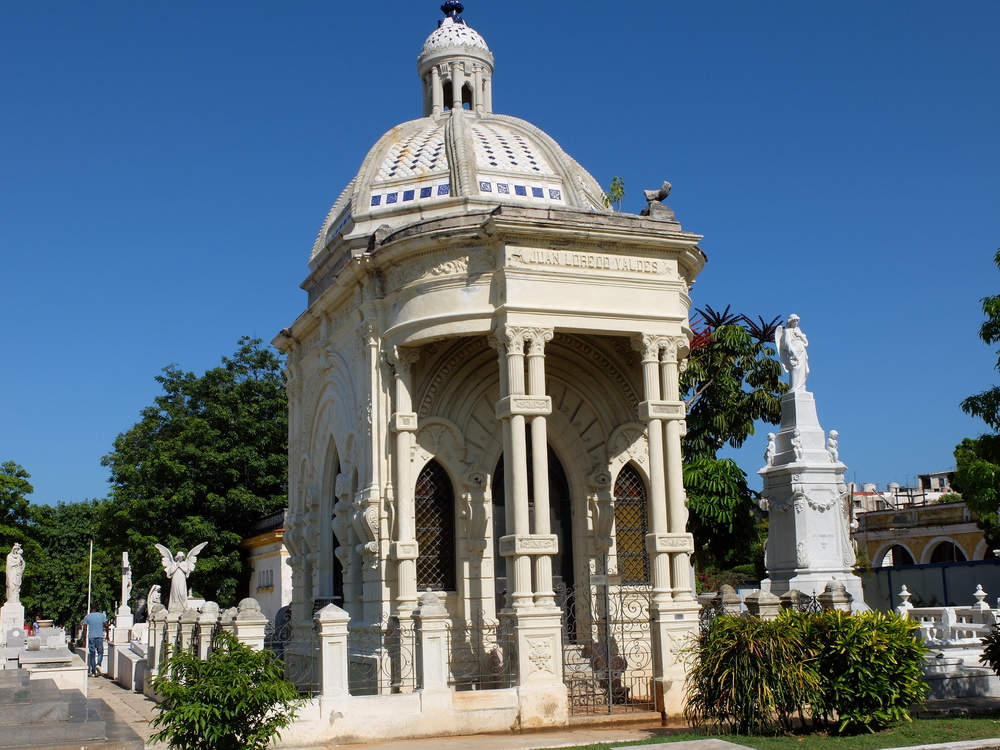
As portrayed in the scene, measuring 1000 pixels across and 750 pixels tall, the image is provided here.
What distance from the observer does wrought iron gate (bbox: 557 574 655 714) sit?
1454cm

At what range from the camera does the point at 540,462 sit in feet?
49.8

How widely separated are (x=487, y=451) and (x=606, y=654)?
4101 mm

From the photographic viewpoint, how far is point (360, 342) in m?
18.0

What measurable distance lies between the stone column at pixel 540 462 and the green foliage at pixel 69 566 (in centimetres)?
3260

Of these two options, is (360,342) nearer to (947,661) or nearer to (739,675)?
(739,675)

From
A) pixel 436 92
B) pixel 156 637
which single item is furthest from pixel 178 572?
pixel 436 92

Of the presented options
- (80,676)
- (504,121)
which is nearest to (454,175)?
(504,121)

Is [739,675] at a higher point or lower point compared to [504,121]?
lower

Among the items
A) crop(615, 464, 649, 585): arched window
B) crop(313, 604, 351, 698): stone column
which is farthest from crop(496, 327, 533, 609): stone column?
crop(615, 464, 649, 585): arched window

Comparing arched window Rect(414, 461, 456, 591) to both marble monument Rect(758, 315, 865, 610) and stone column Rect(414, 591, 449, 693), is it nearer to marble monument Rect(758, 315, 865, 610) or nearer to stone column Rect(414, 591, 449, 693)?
stone column Rect(414, 591, 449, 693)

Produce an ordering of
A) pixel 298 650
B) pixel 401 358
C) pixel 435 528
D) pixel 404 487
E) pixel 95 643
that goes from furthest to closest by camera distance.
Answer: pixel 95 643 < pixel 298 650 < pixel 435 528 < pixel 401 358 < pixel 404 487

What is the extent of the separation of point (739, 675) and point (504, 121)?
14209 millimetres

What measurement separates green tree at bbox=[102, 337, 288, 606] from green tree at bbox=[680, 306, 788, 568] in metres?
13.9

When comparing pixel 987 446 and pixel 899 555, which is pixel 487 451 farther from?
pixel 899 555
